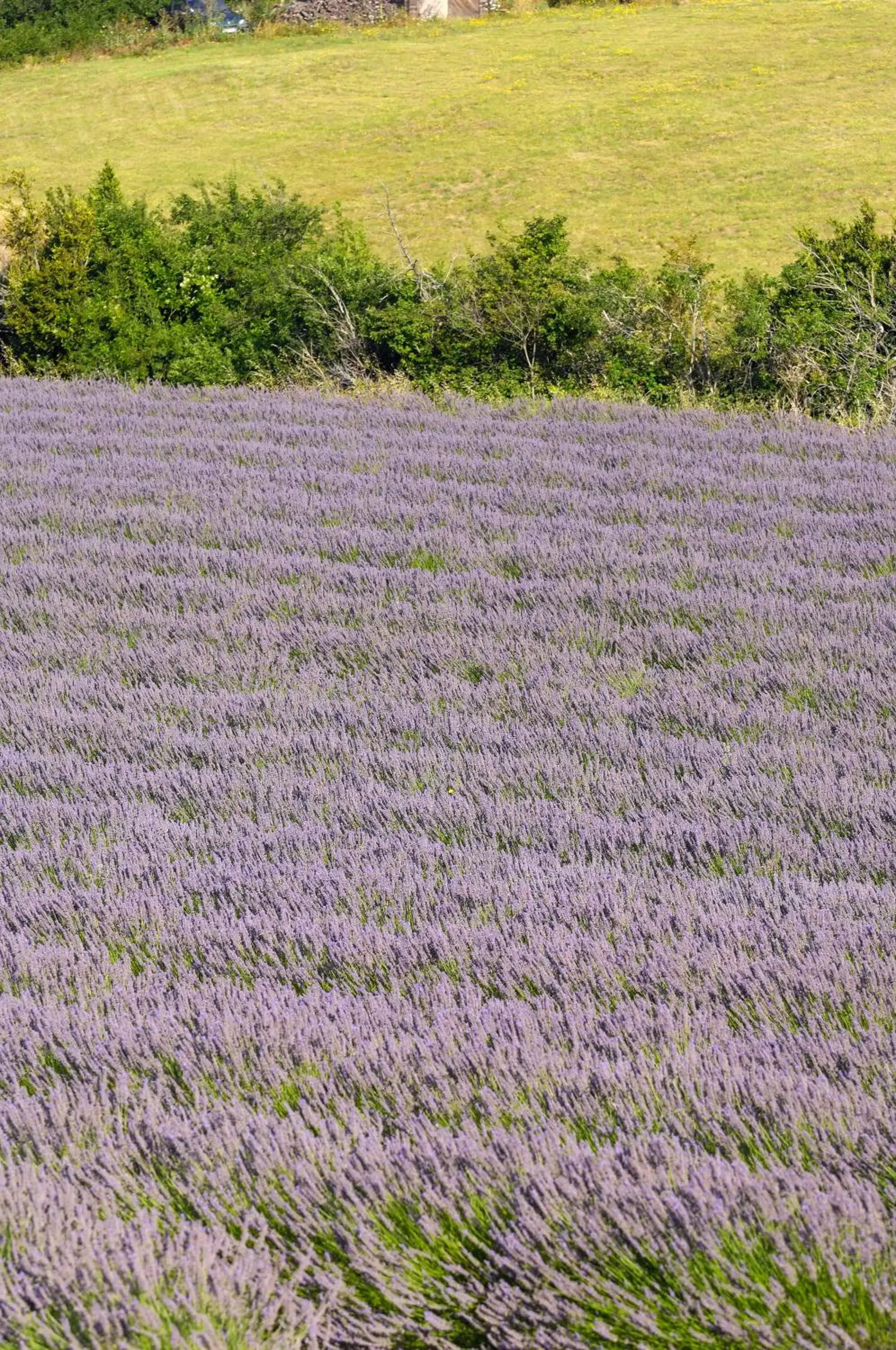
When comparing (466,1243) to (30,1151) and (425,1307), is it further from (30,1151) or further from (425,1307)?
(30,1151)

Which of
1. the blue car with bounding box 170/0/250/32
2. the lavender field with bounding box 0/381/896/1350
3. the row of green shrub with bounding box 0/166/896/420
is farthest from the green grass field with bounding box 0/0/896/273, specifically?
the lavender field with bounding box 0/381/896/1350

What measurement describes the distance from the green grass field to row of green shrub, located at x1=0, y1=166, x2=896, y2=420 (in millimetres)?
7081

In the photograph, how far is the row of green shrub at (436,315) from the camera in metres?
9.44

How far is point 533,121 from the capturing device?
87.5ft

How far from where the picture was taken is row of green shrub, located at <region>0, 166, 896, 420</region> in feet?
31.0

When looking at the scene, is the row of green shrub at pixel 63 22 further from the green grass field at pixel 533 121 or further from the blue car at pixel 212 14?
the green grass field at pixel 533 121

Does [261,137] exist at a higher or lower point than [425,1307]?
higher

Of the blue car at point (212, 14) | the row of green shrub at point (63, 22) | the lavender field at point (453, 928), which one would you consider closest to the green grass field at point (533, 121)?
the row of green shrub at point (63, 22)

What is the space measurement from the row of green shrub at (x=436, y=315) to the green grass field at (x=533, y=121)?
7081 mm

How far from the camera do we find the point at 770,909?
2.76 m

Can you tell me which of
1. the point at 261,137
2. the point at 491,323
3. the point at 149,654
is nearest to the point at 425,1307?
the point at 149,654

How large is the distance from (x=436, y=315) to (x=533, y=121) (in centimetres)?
1844

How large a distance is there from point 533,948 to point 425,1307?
867mm

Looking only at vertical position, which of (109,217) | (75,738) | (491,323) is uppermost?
(109,217)
